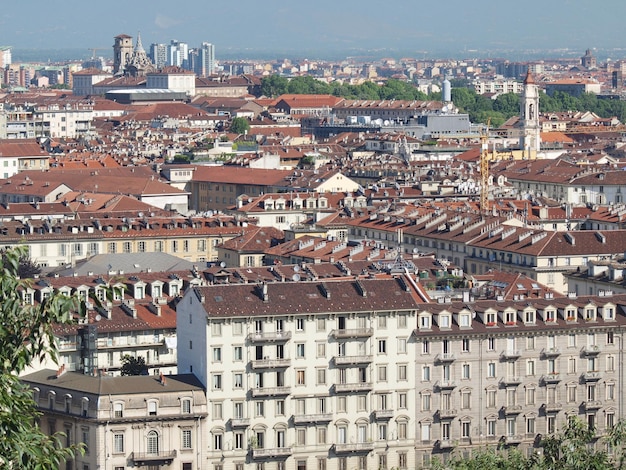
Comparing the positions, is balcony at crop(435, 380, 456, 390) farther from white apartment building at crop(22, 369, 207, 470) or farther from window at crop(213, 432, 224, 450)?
white apartment building at crop(22, 369, 207, 470)

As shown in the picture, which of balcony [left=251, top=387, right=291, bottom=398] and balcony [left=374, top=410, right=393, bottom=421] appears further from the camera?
balcony [left=374, top=410, right=393, bottom=421]

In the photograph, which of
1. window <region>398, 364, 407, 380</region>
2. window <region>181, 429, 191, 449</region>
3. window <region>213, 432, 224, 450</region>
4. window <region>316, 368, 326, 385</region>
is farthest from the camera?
window <region>398, 364, 407, 380</region>

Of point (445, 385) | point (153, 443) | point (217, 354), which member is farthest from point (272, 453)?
point (445, 385)

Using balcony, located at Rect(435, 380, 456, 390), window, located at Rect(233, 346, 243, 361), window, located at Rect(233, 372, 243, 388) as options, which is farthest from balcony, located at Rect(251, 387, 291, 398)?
balcony, located at Rect(435, 380, 456, 390)

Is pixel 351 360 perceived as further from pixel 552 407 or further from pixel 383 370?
pixel 552 407

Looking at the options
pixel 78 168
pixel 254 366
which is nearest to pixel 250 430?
pixel 254 366
